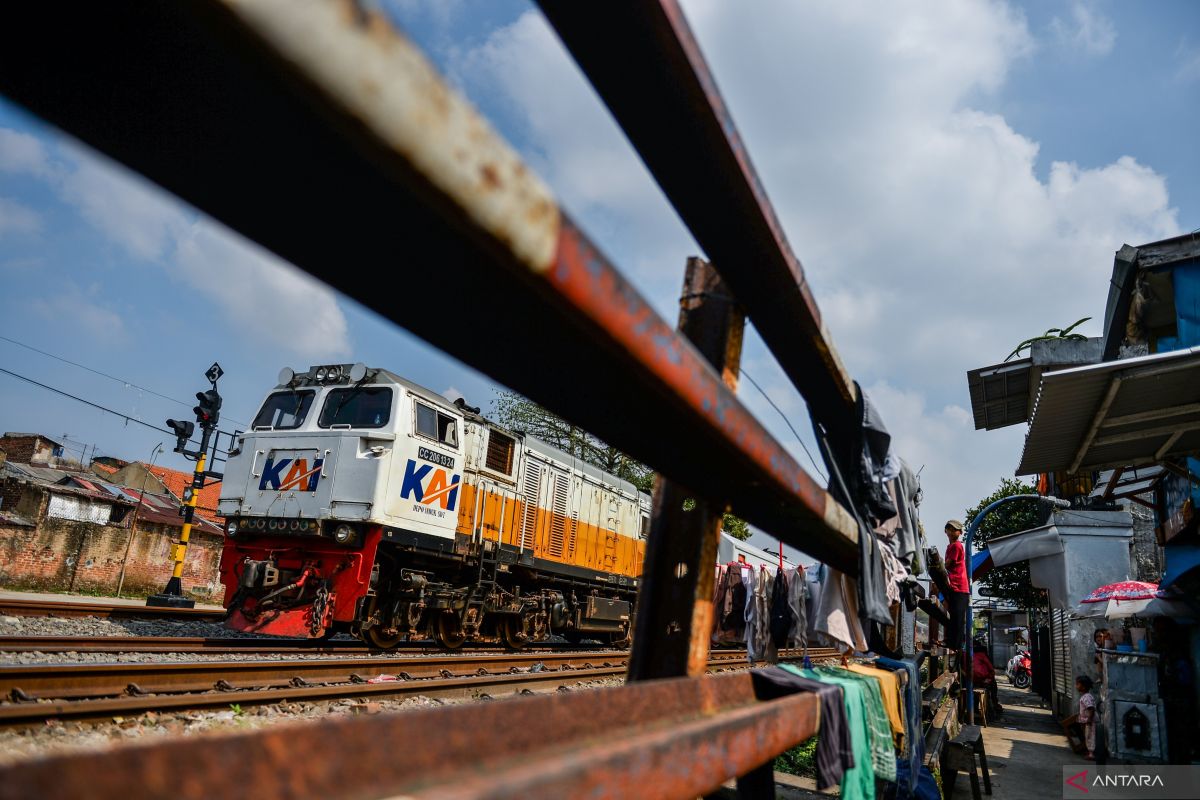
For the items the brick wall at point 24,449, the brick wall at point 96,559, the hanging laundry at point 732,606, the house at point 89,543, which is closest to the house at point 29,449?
the brick wall at point 24,449

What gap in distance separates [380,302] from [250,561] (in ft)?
30.9

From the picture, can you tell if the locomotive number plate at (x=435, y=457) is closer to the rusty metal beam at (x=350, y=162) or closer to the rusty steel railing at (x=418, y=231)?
the rusty steel railing at (x=418, y=231)

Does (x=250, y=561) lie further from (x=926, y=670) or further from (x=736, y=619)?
(x=926, y=670)

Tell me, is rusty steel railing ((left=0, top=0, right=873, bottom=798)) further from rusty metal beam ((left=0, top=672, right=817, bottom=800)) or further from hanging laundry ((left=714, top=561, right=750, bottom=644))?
hanging laundry ((left=714, top=561, right=750, bottom=644))

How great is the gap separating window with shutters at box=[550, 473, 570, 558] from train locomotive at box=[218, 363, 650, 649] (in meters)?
0.45

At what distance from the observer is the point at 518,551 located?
12.5 m

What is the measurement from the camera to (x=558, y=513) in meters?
14.0

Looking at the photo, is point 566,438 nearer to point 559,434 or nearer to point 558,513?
point 559,434

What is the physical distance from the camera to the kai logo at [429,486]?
10.1m

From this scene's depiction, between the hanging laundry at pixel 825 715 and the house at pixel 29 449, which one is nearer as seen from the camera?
the hanging laundry at pixel 825 715

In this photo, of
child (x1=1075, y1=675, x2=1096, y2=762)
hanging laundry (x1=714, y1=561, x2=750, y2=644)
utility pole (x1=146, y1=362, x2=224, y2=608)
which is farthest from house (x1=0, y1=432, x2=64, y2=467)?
child (x1=1075, y1=675, x2=1096, y2=762)

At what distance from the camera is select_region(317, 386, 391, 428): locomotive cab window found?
10273 mm

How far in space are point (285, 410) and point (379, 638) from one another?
3.69 meters

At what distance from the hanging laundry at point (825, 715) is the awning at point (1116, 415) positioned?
4.11 meters
